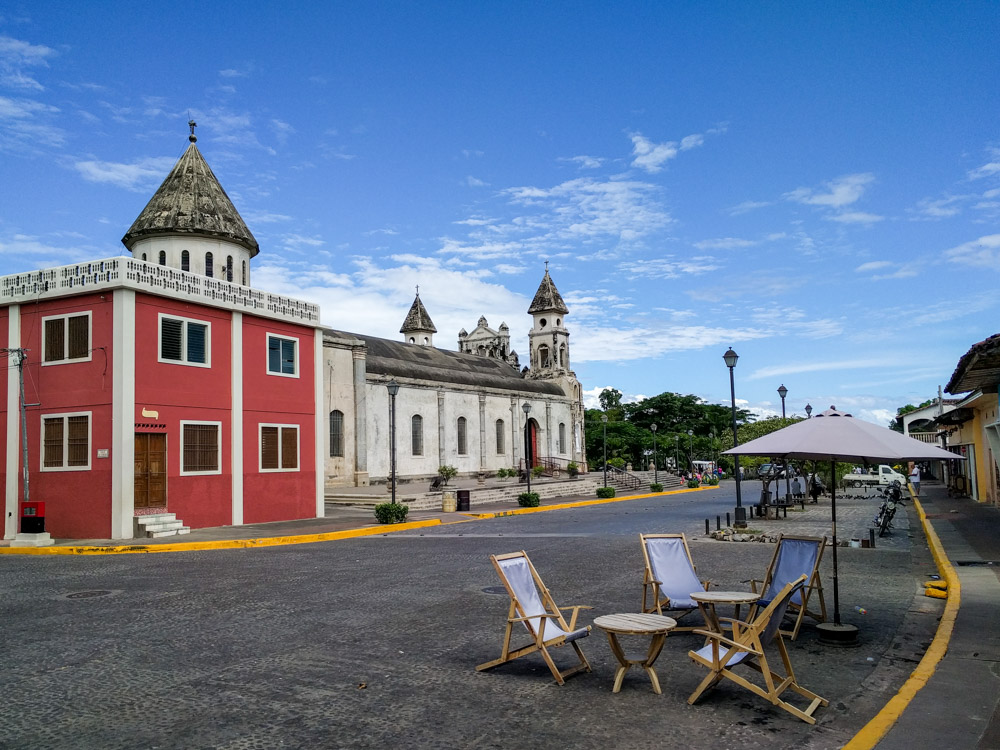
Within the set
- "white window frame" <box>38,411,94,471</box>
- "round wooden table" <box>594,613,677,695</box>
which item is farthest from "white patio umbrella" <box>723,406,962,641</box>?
"white window frame" <box>38,411,94,471</box>

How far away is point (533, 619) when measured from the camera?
7004 mm

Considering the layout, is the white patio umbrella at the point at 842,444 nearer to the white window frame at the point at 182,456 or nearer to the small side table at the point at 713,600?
the small side table at the point at 713,600

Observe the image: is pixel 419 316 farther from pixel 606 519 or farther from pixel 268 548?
pixel 268 548

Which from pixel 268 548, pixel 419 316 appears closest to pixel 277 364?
pixel 268 548

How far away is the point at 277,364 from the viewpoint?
25.7 meters

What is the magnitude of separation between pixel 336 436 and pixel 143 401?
16173 mm

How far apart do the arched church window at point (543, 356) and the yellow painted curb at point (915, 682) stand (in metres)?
51.5

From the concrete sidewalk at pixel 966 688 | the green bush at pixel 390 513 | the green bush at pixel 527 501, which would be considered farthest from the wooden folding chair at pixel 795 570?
the green bush at pixel 527 501

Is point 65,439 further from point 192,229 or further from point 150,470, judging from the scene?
point 192,229

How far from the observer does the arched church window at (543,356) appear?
2473 inches

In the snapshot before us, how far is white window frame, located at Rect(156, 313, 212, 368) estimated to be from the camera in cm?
2178

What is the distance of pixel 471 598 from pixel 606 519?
15914mm


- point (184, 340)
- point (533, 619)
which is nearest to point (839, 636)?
point (533, 619)

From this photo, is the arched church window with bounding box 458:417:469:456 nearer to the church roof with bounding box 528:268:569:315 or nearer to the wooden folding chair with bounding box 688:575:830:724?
the church roof with bounding box 528:268:569:315
